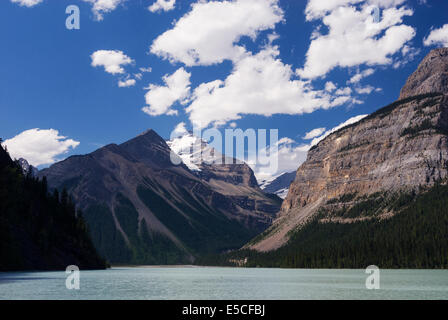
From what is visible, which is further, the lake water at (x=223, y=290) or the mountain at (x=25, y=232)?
the mountain at (x=25, y=232)

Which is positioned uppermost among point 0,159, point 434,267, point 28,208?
point 0,159

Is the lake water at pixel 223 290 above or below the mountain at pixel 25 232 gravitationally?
below

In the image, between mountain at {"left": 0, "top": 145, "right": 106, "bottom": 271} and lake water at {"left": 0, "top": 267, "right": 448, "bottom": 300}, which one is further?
mountain at {"left": 0, "top": 145, "right": 106, "bottom": 271}

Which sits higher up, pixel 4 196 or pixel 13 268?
pixel 4 196

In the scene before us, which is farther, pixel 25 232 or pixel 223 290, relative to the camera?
pixel 25 232

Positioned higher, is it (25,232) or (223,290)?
(25,232)

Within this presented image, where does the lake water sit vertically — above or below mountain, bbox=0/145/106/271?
below
